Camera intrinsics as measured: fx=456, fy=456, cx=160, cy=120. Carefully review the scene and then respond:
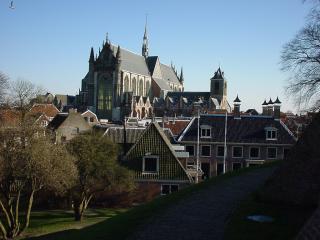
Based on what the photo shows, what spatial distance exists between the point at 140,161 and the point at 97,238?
809 inches

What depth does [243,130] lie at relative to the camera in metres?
49.5

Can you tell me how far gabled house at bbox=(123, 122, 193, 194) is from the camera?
33188 millimetres

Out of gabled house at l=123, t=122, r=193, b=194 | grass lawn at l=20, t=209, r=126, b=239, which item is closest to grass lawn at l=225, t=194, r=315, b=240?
grass lawn at l=20, t=209, r=126, b=239

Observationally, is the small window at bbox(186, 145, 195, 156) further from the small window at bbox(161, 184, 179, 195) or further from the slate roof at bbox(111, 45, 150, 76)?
the slate roof at bbox(111, 45, 150, 76)

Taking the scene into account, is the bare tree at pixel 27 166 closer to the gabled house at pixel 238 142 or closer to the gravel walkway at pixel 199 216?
the gravel walkway at pixel 199 216

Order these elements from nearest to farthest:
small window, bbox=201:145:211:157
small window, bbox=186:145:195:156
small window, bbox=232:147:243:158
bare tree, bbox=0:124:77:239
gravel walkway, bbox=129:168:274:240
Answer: gravel walkway, bbox=129:168:274:240, bare tree, bbox=0:124:77:239, small window, bbox=232:147:243:158, small window, bbox=186:145:195:156, small window, bbox=201:145:211:157

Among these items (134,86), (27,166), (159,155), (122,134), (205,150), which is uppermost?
(134,86)

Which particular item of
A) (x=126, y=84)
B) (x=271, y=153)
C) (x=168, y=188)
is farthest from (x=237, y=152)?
(x=126, y=84)

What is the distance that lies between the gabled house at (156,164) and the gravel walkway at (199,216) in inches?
480

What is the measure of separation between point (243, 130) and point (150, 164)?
18.6 m

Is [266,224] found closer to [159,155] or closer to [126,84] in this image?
[159,155]

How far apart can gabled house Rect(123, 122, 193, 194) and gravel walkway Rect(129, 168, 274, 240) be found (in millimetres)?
12190

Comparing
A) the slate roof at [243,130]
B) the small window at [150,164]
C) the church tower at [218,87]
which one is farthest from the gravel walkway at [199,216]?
the church tower at [218,87]

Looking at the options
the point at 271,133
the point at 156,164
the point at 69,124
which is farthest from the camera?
the point at 69,124
